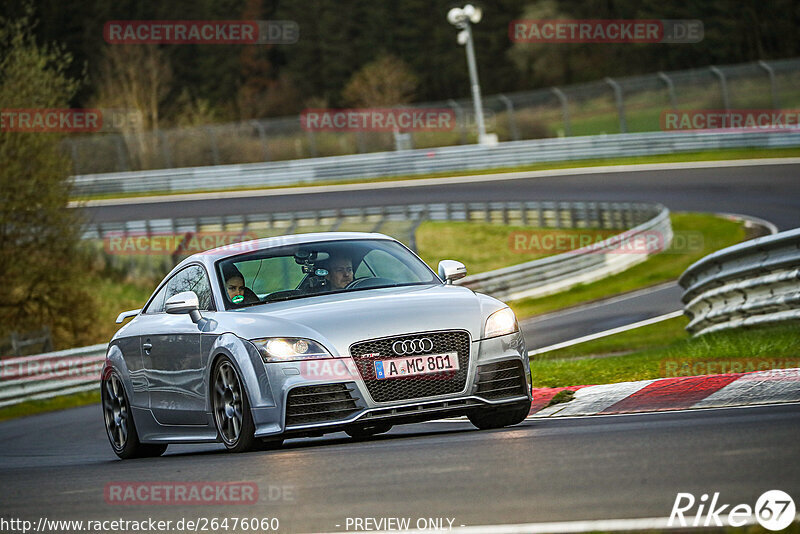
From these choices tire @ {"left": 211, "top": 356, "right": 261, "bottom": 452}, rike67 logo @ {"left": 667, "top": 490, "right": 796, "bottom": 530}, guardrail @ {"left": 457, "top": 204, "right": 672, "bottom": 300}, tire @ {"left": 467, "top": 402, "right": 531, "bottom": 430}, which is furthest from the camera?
guardrail @ {"left": 457, "top": 204, "right": 672, "bottom": 300}

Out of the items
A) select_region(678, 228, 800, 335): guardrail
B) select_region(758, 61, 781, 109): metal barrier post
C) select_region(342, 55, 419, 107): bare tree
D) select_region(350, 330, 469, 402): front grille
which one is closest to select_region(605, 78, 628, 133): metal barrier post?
select_region(758, 61, 781, 109): metal barrier post

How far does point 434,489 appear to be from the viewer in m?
6.07

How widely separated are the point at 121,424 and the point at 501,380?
11.2 ft

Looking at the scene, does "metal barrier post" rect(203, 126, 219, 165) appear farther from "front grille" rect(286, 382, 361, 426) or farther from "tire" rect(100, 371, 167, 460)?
"front grille" rect(286, 382, 361, 426)

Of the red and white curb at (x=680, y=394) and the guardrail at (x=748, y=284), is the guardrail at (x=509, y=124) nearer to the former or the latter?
the guardrail at (x=748, y=284)

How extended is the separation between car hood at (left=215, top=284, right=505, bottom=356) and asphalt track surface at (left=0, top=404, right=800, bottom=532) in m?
0.70

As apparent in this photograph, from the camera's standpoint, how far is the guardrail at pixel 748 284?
1246cm

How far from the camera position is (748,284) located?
44.9 ft

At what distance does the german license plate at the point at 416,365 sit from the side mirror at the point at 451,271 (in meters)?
1.30

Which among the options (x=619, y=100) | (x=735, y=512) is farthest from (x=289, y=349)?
(x=619, y=100)

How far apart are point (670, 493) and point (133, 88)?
6651cm

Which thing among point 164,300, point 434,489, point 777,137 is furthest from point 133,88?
point 434,489

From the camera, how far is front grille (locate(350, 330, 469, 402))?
8125mm

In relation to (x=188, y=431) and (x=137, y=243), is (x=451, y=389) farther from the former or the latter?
(x=137, y=243)
